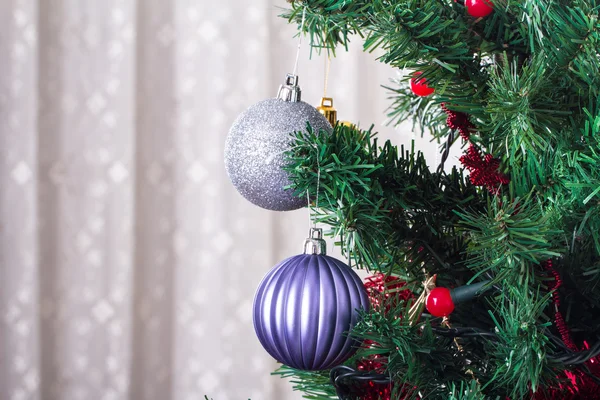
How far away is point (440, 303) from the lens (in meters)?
0.42

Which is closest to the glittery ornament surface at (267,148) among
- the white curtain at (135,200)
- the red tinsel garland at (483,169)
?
the red tinsel garland at (483,169)

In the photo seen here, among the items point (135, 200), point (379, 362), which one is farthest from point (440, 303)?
point (135, 200)

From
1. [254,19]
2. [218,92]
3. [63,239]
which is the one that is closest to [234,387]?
[63,239]

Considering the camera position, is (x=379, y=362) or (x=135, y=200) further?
(x=135, y=200)

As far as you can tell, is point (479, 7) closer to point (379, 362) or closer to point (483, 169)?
point (483, 169)

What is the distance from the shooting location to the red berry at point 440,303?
0.42 metres

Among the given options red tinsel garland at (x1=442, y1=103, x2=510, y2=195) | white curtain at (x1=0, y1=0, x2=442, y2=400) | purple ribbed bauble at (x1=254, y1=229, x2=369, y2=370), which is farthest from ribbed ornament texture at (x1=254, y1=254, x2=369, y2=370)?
white curtain at (x1=0, y1=0, x2=442, y2=400)

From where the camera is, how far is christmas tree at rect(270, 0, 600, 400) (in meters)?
0.36

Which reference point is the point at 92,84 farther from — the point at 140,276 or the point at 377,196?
the point at 377,196

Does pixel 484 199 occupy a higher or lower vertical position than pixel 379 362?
higher

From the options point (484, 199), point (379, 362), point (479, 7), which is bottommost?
point (379, 362)

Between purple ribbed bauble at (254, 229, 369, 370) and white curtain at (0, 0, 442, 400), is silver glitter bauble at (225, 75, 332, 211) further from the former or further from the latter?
white curtain at (0, 0, 442, 400)

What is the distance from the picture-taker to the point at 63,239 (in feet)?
3.94

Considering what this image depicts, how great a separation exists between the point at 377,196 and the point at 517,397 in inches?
6.4
